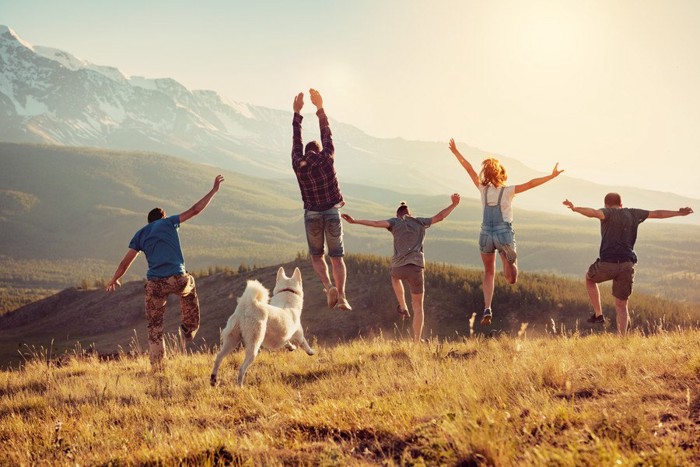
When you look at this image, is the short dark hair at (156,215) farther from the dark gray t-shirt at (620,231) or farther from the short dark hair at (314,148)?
the dark gray t-shirt at (620,231)

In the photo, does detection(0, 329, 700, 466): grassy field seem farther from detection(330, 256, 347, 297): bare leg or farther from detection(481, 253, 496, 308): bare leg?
detection(330, 256, 347, 297): bare leg

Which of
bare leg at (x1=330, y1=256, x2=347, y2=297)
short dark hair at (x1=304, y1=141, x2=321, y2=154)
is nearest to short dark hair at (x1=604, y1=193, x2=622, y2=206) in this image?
bare leg at (x1=330, y1=256, x2=347, y2=297)

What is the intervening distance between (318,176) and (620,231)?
4.80 metres

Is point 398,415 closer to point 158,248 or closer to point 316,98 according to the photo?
point 158,248

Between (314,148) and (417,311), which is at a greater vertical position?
(314,148)

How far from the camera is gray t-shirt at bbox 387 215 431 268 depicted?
890cm

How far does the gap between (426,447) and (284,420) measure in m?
1.52

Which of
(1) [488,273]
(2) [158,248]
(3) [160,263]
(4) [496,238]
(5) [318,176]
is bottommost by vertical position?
(3) [160,263]

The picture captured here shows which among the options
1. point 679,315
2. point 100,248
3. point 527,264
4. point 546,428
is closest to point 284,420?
point 546,428

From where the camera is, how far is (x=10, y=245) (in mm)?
154375

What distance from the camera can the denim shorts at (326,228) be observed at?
8648 millimetres

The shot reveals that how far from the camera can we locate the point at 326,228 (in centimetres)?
873

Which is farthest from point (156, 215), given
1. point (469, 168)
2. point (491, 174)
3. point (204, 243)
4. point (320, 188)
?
point (204, 243)

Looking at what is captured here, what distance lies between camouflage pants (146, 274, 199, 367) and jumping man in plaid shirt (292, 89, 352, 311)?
2119 mm
